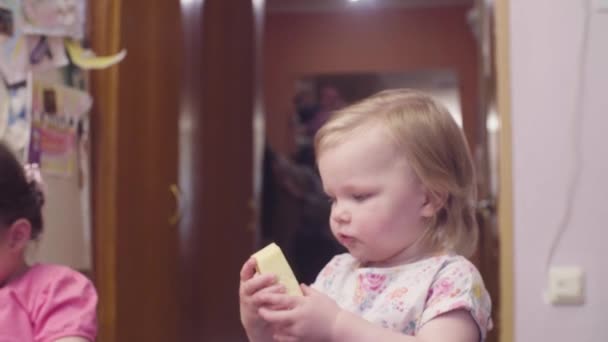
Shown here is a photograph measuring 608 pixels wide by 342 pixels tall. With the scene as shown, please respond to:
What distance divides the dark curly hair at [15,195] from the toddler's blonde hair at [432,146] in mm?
649

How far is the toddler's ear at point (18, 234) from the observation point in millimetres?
1293

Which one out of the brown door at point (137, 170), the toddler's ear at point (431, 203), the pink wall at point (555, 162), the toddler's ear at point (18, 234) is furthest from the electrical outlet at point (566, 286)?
the toddler's ear at point (18, 234)

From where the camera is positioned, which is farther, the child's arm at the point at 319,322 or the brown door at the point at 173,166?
the brown door at the point at 173,166

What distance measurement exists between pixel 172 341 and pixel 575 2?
5.48 feet

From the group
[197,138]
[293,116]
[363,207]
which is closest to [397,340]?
[363,207]

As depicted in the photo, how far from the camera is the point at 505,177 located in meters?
2.11

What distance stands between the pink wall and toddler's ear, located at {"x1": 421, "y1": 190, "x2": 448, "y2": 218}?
1289 mm

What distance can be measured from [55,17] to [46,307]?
0.97 metres

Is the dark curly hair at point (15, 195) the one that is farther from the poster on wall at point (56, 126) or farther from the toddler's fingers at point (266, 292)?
the toddler's fingers at point (266, 292)

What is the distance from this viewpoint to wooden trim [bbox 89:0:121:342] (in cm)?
206

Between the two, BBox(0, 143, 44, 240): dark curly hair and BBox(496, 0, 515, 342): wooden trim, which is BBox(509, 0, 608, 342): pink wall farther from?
BBox(0, 143, 44, 240): dark curly hair

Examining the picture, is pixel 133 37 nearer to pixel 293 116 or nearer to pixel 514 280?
pixel 514 280

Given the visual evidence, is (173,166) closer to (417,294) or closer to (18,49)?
(18,49)

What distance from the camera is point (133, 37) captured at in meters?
2.18
